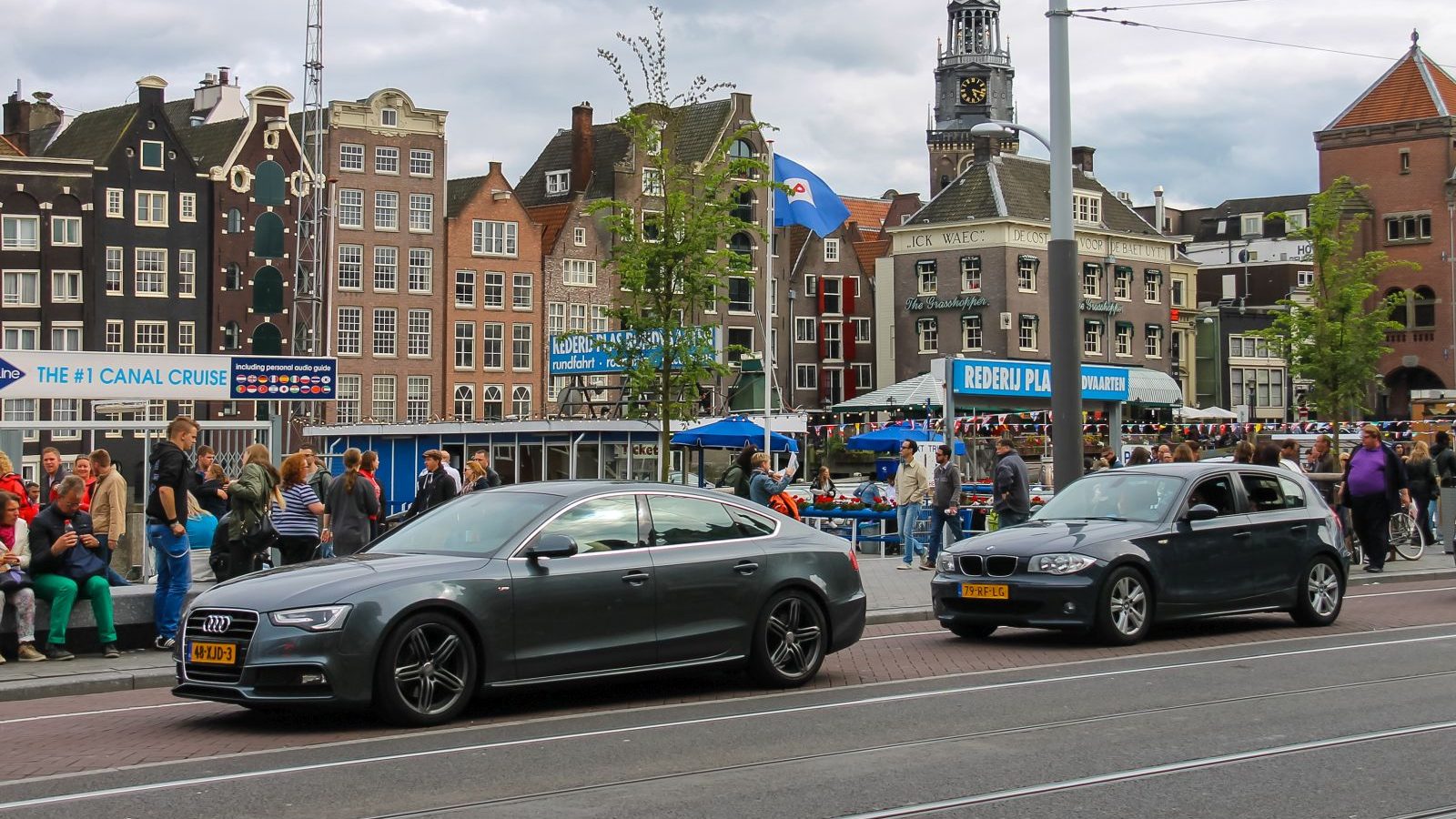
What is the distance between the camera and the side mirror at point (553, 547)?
11180 mm

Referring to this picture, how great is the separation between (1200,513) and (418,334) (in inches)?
2316

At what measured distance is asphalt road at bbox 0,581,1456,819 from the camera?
324 inches

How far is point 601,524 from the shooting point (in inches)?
471

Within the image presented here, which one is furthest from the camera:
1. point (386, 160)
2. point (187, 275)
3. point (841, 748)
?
point (386, 160)

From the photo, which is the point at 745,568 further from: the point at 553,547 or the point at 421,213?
the point at 421,213

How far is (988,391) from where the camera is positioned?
1246 inches

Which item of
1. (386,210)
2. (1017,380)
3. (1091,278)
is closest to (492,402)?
(386,210)

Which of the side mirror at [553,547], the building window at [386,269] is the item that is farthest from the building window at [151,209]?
the side mirror at [553,547]

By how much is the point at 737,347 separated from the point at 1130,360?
56.8 metres

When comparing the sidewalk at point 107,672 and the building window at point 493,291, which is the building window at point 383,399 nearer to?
the building window at point 493,291

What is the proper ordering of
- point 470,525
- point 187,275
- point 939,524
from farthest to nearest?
1. point 187,275
2. point 939,524
3. point 470,525

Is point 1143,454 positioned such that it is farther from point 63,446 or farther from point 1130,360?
point 1130,360

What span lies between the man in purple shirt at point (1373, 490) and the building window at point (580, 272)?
54068 mm

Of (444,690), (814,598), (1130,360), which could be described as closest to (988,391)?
(814,598)
